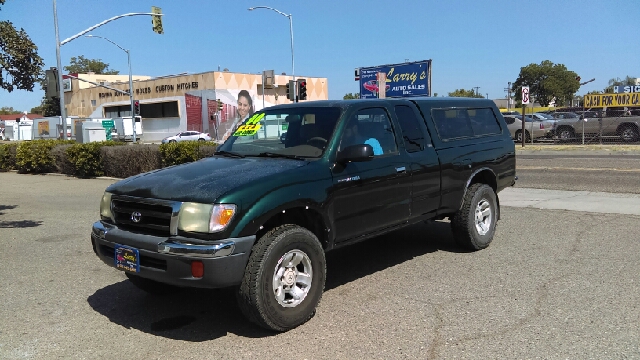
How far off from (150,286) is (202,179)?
1423 mm

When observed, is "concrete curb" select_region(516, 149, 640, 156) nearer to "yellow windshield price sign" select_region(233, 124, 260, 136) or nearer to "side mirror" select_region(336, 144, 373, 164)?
"yellow windshield price sign" select_region(233, 124, 260, 136)

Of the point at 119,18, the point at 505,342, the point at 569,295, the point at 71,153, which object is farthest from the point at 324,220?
the point at 119,18

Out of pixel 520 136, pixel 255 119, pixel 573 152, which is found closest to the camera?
pixel 255 119

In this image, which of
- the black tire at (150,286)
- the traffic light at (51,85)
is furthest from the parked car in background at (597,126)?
the black tire at (150,286)

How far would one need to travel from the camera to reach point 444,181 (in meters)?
5.96

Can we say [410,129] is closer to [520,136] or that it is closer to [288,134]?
[288,134]

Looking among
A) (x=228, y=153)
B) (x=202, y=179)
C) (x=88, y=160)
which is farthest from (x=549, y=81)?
(x=202, y=179)

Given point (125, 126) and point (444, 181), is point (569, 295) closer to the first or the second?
point (444, 181)

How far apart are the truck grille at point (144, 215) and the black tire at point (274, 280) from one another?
0.69 m

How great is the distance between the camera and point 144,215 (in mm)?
4234

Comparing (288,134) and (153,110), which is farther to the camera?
(153,110)

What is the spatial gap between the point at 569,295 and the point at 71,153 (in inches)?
635

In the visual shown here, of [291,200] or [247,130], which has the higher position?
[247,130]

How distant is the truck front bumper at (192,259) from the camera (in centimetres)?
384
